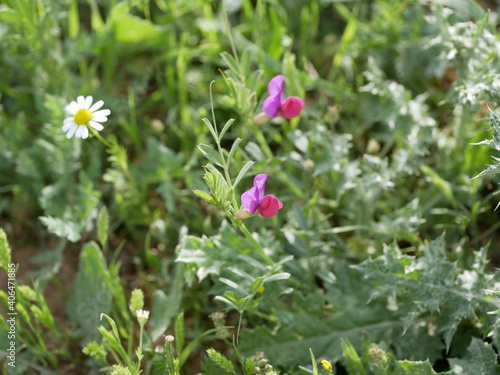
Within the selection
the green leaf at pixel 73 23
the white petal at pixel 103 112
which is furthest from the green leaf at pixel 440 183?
the green leaf at pixel 73 23

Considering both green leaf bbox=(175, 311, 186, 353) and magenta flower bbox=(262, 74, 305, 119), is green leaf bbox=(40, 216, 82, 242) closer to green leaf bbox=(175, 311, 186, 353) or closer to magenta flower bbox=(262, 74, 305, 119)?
green leaf bbox=(175, 311, 186, 353)

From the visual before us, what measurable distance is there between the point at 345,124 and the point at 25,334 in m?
1.58

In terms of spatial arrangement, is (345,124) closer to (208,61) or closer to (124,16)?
(208,61)

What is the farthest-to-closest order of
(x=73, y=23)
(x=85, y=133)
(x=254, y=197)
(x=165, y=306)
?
(x=73, y=23), (x=165, y=306), (x=85, y=133), (x=254, y=197)

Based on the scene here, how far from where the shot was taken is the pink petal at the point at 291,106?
1.90 meters

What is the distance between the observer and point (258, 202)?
165cm

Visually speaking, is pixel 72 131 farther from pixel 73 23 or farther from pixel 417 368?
pixel 417 368

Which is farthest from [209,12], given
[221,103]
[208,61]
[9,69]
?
[9,69]

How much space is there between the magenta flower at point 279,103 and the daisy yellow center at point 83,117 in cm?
58

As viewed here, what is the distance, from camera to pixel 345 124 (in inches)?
104

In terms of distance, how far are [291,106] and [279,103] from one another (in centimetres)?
4

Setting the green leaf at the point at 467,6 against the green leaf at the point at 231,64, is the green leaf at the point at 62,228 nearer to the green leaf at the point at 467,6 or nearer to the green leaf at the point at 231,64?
the green leaf at the point at 231,64

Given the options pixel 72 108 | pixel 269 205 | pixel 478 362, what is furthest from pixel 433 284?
pixel 72 108

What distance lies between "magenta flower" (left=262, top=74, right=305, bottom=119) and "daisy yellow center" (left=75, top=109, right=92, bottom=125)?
0.58 meters
